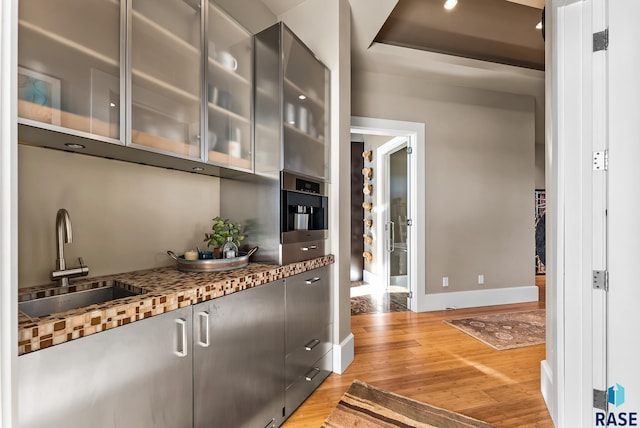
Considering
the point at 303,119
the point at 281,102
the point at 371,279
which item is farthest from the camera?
the point at 371,279

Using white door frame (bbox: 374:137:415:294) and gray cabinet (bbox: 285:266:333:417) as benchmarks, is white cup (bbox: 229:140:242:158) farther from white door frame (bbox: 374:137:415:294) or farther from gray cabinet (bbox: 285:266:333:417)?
white door frame (bbox: 374:137:415:294)

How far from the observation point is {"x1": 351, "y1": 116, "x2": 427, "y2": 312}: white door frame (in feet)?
12.4

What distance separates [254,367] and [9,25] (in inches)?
57.0

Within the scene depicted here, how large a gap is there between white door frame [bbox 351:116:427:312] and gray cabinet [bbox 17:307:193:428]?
3141mm

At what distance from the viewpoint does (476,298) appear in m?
4.04

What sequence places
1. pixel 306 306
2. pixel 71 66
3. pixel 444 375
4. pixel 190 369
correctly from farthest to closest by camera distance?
pixel 444 375
pixel 306 306
pixel 190 369
pixel 71 66

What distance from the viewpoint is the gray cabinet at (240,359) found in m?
1.21

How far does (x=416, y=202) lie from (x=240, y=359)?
3.01m
